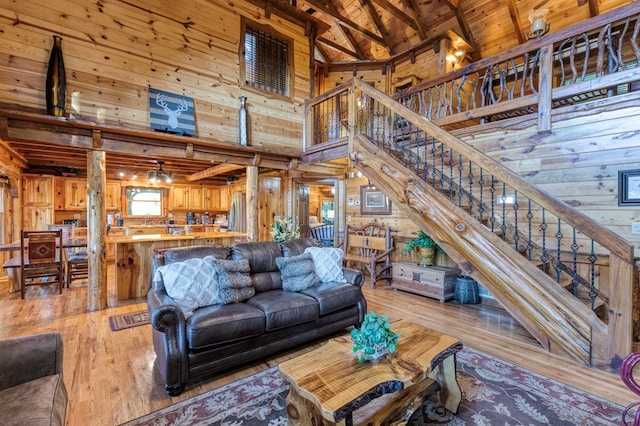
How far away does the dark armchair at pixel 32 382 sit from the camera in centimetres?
125

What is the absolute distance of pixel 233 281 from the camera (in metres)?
2.87

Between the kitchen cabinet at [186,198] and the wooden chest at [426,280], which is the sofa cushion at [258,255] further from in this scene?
the kitchen cabinet at [186,198]

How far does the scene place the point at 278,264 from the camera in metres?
3.35

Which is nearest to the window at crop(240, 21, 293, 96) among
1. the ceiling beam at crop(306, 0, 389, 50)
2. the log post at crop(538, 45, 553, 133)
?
the ceiling beam at crop(306, 0, 389, 50)

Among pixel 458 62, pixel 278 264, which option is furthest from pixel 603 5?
pixel 278 264

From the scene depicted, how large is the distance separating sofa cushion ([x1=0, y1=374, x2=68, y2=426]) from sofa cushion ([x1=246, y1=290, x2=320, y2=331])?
142cm

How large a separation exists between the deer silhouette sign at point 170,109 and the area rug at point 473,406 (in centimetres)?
379

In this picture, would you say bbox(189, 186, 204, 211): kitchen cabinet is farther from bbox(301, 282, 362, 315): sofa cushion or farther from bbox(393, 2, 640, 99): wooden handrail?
bbox(393, 2, 640, 99): wooden handrail

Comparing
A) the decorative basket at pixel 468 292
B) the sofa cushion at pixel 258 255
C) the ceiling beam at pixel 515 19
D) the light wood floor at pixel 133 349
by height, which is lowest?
the light wood floor at pixel 133 349

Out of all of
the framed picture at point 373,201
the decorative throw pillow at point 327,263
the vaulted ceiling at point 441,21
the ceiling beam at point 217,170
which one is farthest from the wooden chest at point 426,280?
the vaulted ceiling at point 441,21

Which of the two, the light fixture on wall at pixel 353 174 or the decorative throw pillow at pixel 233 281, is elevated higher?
the light fixture on wall at pixel 353 174

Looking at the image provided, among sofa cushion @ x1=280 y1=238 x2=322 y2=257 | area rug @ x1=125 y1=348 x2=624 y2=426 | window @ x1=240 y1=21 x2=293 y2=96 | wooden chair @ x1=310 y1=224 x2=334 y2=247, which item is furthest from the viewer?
wooden chair @ x1=310 y1=224 x2=334 y2=247

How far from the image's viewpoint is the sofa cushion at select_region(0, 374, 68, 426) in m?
1.22

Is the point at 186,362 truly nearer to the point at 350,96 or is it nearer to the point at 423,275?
the point at 423,275
